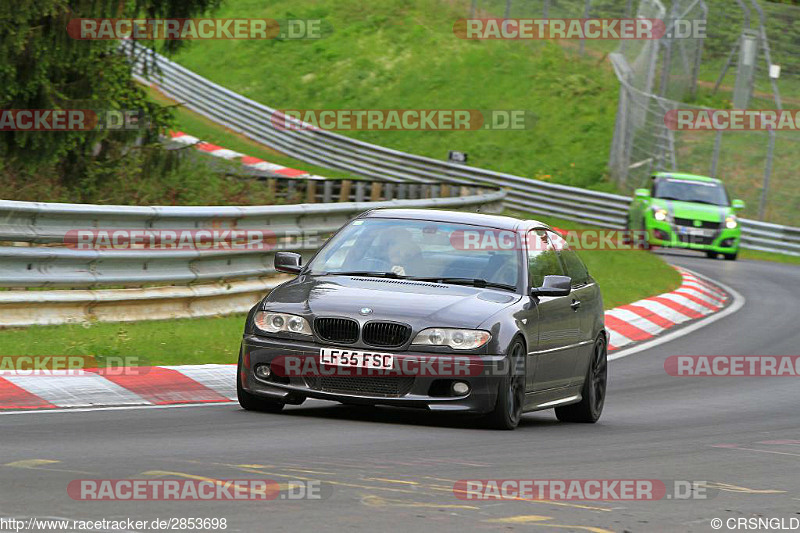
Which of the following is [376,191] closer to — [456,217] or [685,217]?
[685,217]

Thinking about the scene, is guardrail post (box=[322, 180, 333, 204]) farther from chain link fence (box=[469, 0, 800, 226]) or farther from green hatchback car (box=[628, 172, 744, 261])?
chain link fence (box=[469, 0, 800, 226])

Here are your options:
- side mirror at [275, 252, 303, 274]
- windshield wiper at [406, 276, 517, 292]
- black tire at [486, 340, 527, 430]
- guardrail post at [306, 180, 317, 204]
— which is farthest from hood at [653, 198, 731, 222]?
black tire at [486, 340, 527, 430]

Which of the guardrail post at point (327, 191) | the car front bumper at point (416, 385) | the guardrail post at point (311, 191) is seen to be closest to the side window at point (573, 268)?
the car front bumper at point (416, 385)

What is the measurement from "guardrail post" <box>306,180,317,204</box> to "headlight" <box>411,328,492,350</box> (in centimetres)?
1722

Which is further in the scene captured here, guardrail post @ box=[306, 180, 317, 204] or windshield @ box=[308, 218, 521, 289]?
guardrail post @ box=[306, 180, 317, 204]

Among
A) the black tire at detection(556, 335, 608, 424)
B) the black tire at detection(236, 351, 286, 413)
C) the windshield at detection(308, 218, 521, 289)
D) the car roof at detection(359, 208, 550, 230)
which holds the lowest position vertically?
the black tire at detection(556, 335, 608, 424)

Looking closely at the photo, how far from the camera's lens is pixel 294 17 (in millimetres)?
55500

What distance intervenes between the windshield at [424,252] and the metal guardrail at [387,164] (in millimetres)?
20961

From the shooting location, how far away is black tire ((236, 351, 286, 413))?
9.32 metres

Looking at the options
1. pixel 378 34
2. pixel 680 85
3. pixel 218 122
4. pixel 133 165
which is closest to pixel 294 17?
pixel 378 34

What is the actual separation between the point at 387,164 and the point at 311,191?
45.3 ft

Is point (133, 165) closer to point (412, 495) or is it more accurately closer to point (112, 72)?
point (112, 72)

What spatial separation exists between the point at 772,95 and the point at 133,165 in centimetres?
2306

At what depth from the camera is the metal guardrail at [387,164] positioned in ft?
118
